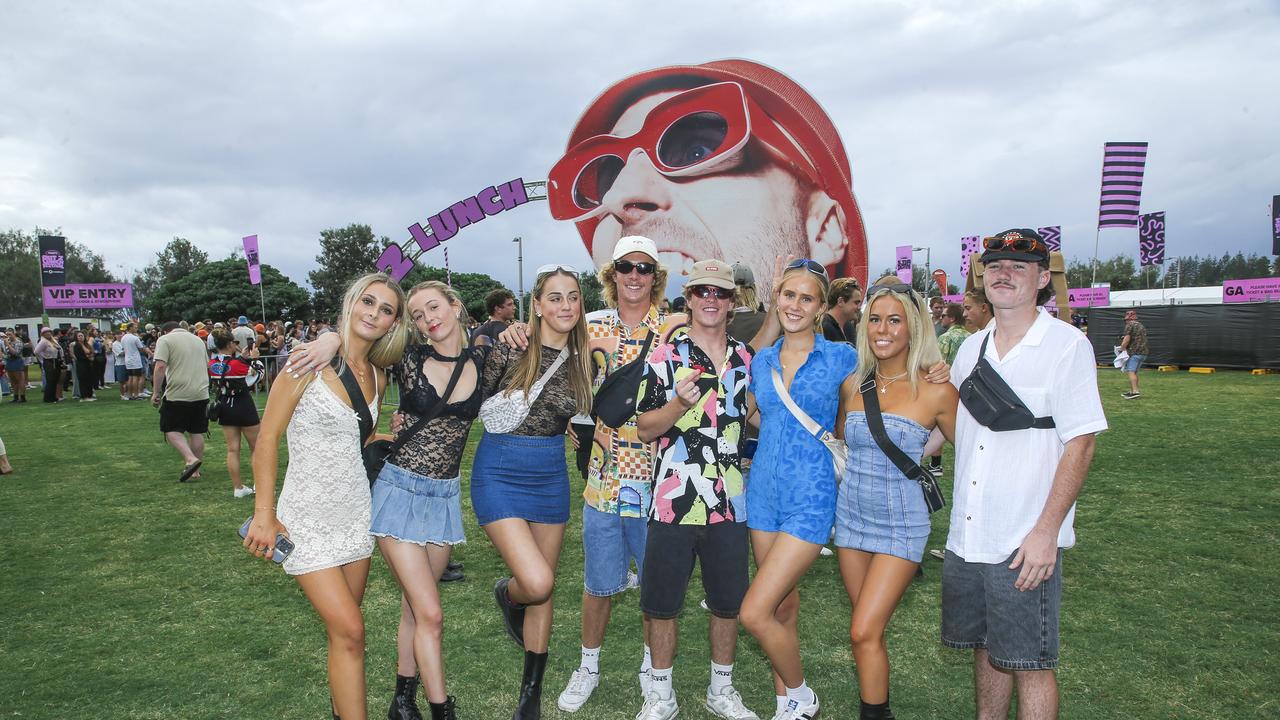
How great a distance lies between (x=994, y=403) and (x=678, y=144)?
11.2 meters

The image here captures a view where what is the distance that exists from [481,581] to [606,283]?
2711mm

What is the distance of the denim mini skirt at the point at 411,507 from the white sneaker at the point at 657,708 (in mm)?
1202

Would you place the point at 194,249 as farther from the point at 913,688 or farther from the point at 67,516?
the point at 913,688

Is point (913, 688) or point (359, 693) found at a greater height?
point (359, 693)

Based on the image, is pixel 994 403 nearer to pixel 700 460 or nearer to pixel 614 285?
pixel 700 460

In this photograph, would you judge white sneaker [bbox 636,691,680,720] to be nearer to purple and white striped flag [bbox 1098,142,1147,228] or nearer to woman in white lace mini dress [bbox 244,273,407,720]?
woman in white lace mini dress [bbox 244,273,407,720]

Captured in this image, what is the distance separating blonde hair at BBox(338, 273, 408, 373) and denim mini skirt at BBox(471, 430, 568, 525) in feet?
1.83

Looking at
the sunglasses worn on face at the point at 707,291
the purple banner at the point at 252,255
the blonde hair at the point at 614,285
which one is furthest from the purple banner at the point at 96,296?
the sunglasses worn on face at the point at 707,291

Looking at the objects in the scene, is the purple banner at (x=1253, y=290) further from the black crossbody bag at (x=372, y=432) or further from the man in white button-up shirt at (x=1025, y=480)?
the black crossbody bag at (x=372, y=432)

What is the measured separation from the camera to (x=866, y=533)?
9.87 feet

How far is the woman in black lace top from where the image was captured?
331 centimetres

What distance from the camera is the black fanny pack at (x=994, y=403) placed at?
2.57 meters

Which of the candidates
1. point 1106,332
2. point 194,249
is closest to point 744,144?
point 1106,332

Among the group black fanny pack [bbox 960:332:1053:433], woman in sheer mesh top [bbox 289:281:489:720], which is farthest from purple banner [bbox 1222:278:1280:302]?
woman in sheer mesh top [bbox 289:281:489:720]
